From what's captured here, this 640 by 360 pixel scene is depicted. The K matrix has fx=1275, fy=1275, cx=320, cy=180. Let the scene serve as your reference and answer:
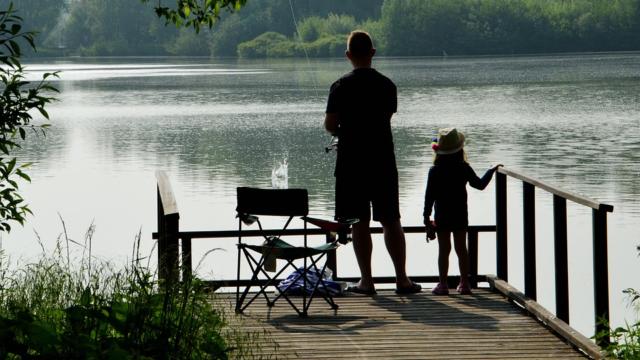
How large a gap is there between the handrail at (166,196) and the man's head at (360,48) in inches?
43.2

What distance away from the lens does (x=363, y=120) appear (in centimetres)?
631

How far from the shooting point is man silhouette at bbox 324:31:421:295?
6246 mm

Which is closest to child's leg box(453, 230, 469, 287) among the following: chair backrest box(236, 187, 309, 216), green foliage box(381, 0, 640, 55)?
chair backrest box(236, 187, 309, 216)

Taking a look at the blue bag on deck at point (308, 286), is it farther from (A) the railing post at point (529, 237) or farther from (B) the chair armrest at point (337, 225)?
(A) the railing post at point (529, 237)

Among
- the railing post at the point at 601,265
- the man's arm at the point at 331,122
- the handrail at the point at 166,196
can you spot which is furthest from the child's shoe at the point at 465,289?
the handrail at the point at 166,196

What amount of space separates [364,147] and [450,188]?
50cm

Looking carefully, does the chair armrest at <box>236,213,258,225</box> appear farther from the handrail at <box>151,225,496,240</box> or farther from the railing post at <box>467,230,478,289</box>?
the railing post at <box>467,230,478,289</box>

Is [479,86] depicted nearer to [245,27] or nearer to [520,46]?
[520,46]

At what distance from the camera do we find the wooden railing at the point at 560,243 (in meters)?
5.14

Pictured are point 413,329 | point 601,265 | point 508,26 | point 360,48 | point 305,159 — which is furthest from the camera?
point 508,26

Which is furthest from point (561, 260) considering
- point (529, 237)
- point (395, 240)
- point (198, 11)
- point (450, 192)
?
point (198, 11)

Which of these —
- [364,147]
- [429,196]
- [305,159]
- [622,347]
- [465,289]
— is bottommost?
[305,159]

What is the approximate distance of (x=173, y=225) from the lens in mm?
5531

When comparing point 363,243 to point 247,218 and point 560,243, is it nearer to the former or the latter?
point 247,218
